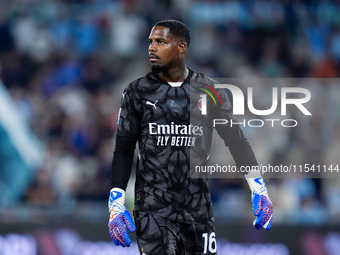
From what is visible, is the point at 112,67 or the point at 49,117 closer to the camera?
the point at 49,117

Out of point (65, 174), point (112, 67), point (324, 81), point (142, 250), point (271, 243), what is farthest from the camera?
point (112, 67)

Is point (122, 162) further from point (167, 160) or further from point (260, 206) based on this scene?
point (260, 206)

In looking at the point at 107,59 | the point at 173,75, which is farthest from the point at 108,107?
the point at 173,75

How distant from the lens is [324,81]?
10.4 meters

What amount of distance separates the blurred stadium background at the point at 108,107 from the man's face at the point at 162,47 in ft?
10.6

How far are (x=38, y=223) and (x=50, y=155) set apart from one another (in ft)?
7.28

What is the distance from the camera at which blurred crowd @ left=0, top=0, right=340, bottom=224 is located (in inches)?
378

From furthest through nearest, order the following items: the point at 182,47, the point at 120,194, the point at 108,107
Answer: the point at 108,107 → the point at 182,47 → the point at 120,194

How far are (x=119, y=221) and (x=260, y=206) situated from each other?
0.94 metres

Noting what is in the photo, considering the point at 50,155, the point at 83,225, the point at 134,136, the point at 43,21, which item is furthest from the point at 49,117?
the point at 134,136

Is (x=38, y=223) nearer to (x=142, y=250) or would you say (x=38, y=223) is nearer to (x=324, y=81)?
(x=142, y=250)

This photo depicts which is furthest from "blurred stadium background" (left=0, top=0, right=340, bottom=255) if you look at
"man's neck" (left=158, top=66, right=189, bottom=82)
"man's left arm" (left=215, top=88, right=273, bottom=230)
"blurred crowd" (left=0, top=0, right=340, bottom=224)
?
"man's neck" (left=158, top=66, right=189, bottom=82)

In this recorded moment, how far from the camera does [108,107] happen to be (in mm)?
10625

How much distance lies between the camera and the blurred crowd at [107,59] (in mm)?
9594
